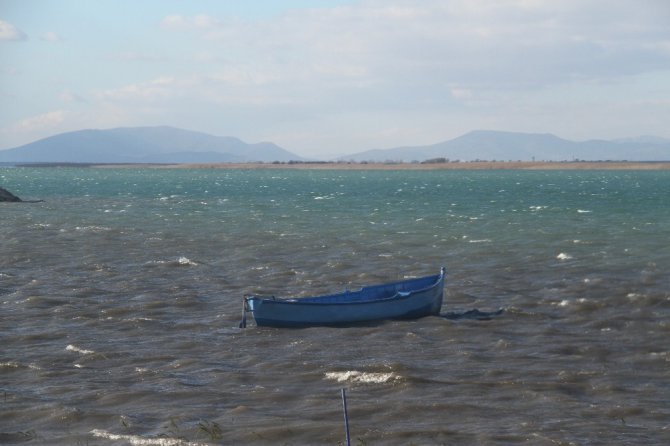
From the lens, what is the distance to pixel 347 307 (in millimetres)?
26156

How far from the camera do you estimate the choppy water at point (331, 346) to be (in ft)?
55.7

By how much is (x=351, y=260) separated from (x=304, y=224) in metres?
17.9

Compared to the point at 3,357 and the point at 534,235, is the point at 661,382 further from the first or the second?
the point at 534,235

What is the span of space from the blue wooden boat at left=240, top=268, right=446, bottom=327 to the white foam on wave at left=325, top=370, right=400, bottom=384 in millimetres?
5253

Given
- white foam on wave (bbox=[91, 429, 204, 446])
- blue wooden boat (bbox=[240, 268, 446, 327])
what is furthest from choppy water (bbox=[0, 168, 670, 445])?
blue wooden boat (bbox=[240, 268, 446, 327])

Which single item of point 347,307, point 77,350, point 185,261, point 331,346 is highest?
point 347,307

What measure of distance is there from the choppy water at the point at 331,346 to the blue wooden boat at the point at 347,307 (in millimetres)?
454

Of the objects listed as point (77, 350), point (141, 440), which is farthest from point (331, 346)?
point (141, 440)

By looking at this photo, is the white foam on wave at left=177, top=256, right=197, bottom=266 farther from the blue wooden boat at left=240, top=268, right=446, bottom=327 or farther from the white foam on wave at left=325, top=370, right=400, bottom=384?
the white foam on wave at left=325, top=370, right=400, bottom=384

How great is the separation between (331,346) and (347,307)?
8.54ft

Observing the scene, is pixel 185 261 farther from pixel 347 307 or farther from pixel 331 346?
pixel 331 346

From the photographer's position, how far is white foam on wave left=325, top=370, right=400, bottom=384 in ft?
65.6

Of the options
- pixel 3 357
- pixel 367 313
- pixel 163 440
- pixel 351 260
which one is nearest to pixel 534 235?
pixel 351 260

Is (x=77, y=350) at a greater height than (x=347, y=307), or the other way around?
(x=347, y=307)
